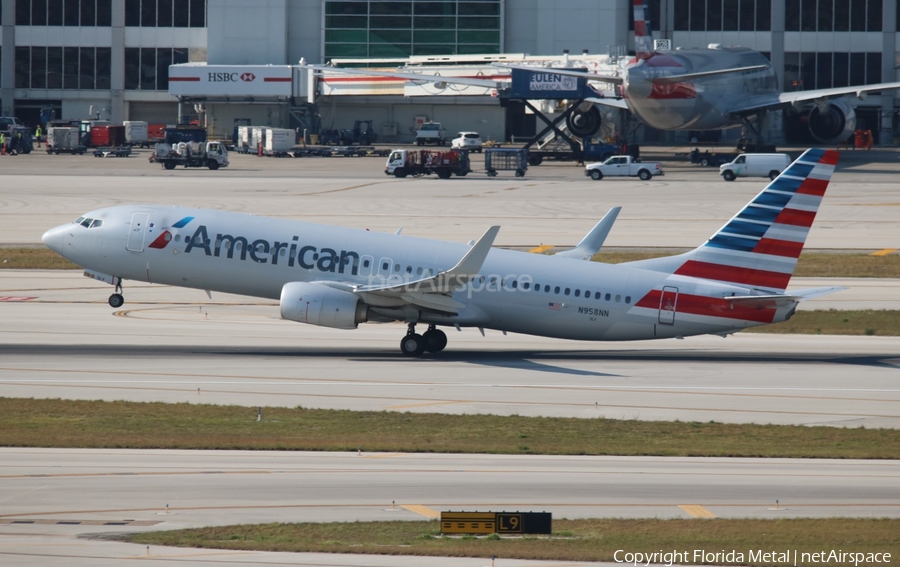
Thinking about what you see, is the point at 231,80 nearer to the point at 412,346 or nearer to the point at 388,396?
the point at 412,346

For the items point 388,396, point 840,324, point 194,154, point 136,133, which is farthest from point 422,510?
point 136,133

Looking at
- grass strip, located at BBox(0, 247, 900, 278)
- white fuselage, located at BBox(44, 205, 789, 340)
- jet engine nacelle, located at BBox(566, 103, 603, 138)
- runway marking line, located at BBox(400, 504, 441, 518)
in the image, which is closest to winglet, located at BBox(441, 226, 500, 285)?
white fuselage, located at BBox(44, 205, 789, 340)

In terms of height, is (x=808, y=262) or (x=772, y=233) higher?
(x=772, y=233)

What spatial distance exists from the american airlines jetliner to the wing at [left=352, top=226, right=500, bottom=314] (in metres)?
0.05

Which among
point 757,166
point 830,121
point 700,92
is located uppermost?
point 700,92

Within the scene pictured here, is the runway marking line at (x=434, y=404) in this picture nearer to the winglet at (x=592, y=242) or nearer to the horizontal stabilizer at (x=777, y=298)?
the horizontal stabilizer at (x=777, y=298)

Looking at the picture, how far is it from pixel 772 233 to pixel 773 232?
0.05 metres

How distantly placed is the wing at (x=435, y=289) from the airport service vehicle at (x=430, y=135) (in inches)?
4215

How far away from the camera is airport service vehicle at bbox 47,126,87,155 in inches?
5133

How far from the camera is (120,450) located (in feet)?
86.3

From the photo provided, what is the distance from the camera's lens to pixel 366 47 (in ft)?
489

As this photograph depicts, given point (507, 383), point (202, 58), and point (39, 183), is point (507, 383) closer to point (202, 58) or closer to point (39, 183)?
point (39, 183)

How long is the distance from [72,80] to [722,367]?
132661 mm

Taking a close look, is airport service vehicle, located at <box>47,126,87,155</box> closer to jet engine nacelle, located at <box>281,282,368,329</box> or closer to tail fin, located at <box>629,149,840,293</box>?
jet engine nacelle, located at <box>281,282,368,329</box>
